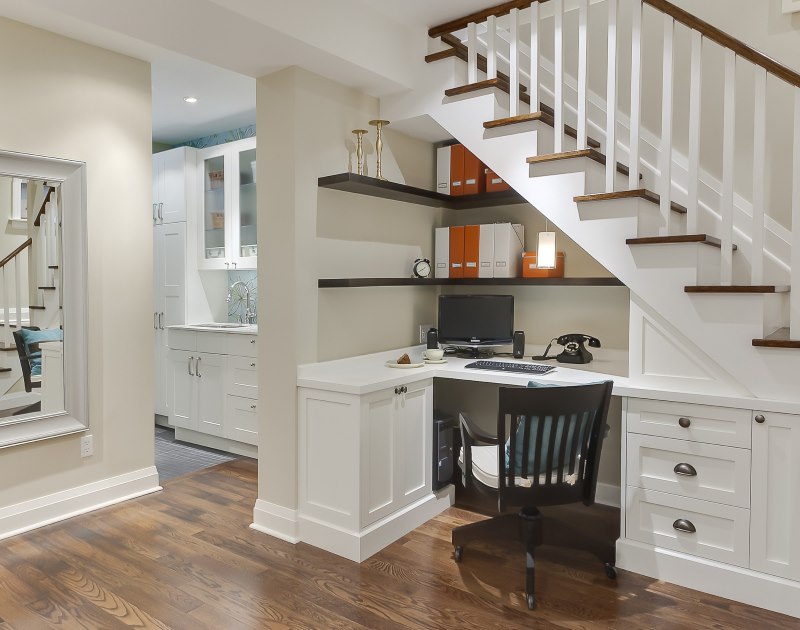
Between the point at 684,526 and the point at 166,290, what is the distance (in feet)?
14.5

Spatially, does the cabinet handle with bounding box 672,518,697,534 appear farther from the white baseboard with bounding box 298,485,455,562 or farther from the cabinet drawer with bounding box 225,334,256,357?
the cabinet drawer with bounding box 225,334,256,357

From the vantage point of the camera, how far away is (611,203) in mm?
2664

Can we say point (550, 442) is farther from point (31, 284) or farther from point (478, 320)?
point (31, 284)

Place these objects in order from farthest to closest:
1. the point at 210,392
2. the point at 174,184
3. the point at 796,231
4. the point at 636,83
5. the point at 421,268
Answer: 1. the point at 174,184
2. the point at 210,392
3. the point at 421,268
4. the point at 636,83
5. the point at 796,231

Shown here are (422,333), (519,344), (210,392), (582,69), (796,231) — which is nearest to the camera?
(796,231)

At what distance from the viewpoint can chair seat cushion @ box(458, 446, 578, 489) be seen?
8.03 feet

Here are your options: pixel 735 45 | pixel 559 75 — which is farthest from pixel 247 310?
pixel 735 45

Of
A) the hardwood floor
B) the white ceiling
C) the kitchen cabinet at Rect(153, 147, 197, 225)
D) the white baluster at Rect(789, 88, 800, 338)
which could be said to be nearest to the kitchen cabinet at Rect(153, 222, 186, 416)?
the kitchen cabinet at Rect(153, 147, 197, 225)

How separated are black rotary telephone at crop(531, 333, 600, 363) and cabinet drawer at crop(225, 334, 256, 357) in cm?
210

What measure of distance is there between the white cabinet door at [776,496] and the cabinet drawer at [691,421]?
5 centimetres

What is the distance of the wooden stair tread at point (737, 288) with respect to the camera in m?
2.28

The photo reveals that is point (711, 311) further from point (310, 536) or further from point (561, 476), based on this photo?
point (310, 536)

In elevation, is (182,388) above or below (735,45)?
below

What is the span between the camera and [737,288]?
92.0 inches
